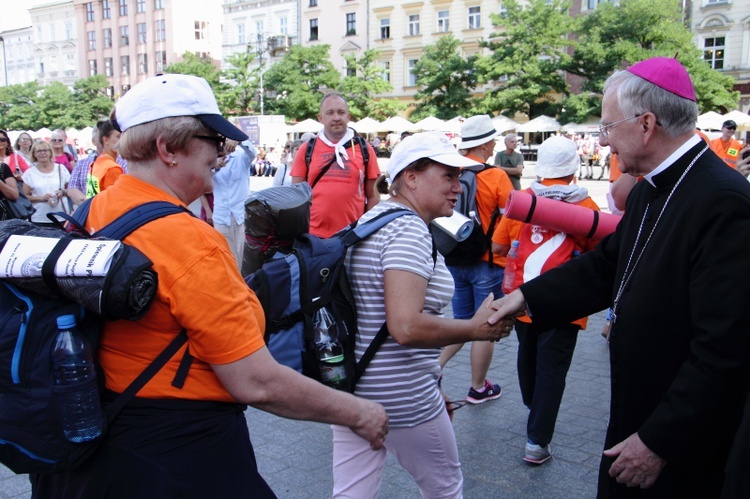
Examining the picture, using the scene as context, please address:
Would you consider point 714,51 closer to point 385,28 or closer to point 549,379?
point 385,28

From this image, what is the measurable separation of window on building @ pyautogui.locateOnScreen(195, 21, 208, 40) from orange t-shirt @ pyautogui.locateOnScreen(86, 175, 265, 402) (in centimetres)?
8820

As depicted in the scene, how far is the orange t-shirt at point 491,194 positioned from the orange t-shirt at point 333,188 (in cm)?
141

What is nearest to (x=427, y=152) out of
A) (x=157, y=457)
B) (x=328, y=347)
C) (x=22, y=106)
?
(x=328, y=347)

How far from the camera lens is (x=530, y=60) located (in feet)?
141

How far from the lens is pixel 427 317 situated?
258 centimetres

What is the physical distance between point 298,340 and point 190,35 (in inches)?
3418

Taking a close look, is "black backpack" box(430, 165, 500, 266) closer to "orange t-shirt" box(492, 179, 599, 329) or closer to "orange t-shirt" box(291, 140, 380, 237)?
"orange t-shirt" box(492, 179, 599, 329)

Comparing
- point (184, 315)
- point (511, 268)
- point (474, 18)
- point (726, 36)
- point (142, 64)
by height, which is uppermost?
point (474, 18)

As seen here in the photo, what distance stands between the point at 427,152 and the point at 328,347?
0.90 meters

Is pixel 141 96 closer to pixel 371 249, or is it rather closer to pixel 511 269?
pixel 371 249

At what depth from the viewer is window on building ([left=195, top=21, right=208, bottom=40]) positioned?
8306 cm

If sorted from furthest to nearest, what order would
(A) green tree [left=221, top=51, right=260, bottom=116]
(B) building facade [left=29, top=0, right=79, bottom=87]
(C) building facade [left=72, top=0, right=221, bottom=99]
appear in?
(B) building facade [left=29, top=0, right=79, bottom=87] → (C) building facade [left=72, top=0, right=221, bottom=99] → (A) green tree [left=221, top=51, right=260, bottom=116]

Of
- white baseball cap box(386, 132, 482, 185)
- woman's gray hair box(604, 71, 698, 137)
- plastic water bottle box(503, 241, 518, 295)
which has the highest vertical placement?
woman's gray hair box(604, 71, 698, 137)

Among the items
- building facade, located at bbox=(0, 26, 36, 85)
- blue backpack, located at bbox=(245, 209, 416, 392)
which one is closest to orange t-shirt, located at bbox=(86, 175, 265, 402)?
blue backpack, located at bbox=(245, 209, 416, 392)
